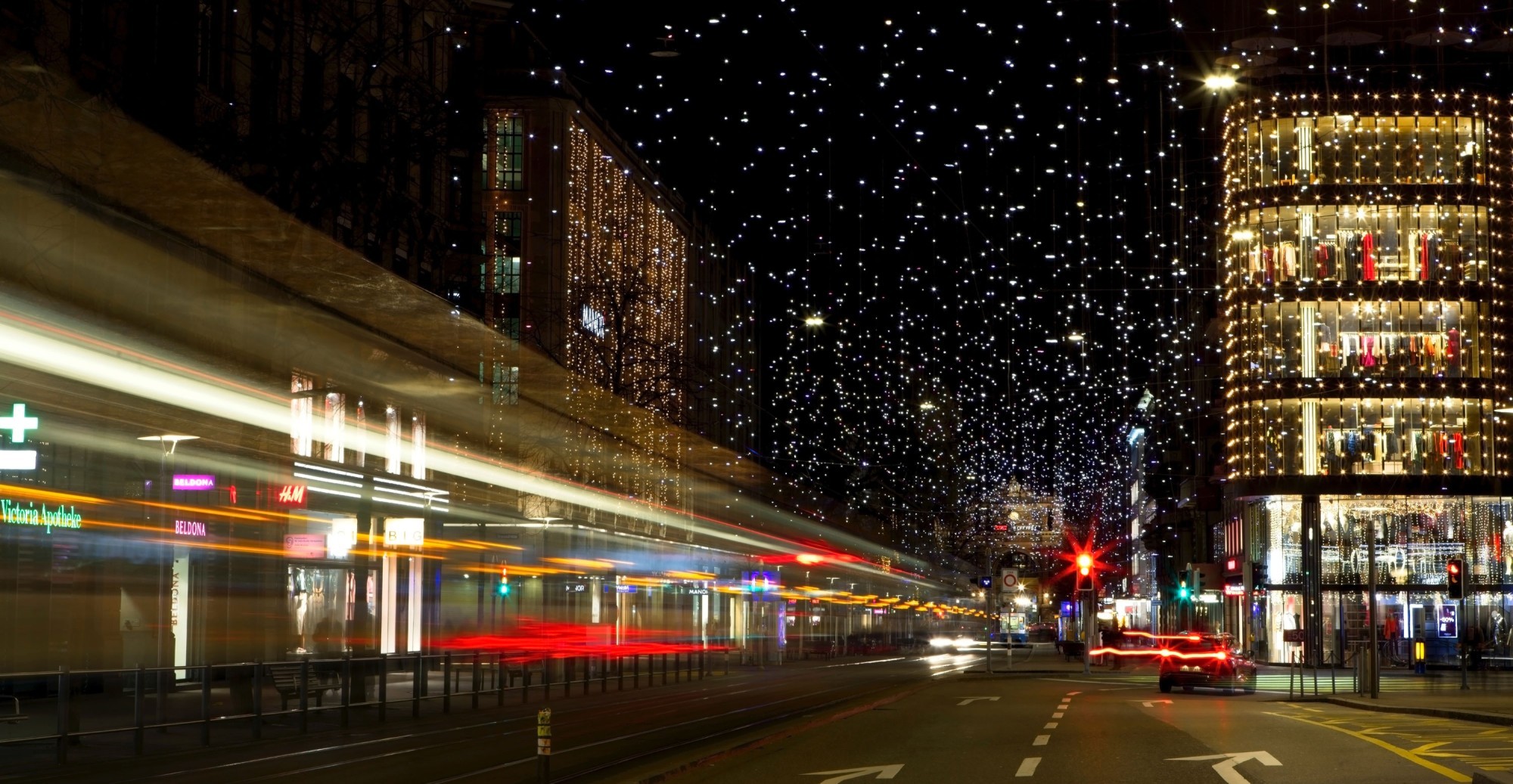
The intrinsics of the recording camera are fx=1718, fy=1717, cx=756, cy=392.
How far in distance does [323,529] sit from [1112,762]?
848 inches

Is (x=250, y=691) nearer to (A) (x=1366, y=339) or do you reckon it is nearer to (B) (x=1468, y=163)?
(A) (x=1366, y=339)

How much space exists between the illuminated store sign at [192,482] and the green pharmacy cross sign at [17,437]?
14.2 feet

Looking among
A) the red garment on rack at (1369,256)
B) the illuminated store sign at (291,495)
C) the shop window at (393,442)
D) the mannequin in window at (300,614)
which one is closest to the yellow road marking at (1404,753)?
the shop window at (393,442)

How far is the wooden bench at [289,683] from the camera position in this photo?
24719 mm

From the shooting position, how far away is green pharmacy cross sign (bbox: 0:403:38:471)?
2475cm

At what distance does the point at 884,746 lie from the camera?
838 inches

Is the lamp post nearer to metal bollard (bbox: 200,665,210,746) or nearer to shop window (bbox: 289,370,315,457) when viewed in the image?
shop window (bbox: 289,370,315,457)

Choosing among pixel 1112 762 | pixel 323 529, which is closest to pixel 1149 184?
pixel 323 529

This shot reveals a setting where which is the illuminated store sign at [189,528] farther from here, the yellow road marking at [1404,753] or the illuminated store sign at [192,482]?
the yellow road marking at [1404,753]

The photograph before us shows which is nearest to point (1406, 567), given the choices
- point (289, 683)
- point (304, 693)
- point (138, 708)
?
point (289, 683)

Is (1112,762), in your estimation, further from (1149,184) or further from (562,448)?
(1149,184)

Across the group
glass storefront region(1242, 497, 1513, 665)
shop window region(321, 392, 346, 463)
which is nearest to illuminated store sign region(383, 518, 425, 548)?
shop window region(321, 392, 346, 463)

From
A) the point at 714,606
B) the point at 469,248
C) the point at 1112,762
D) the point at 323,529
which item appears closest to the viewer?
the point at 1112,762

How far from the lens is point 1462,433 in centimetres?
5928
